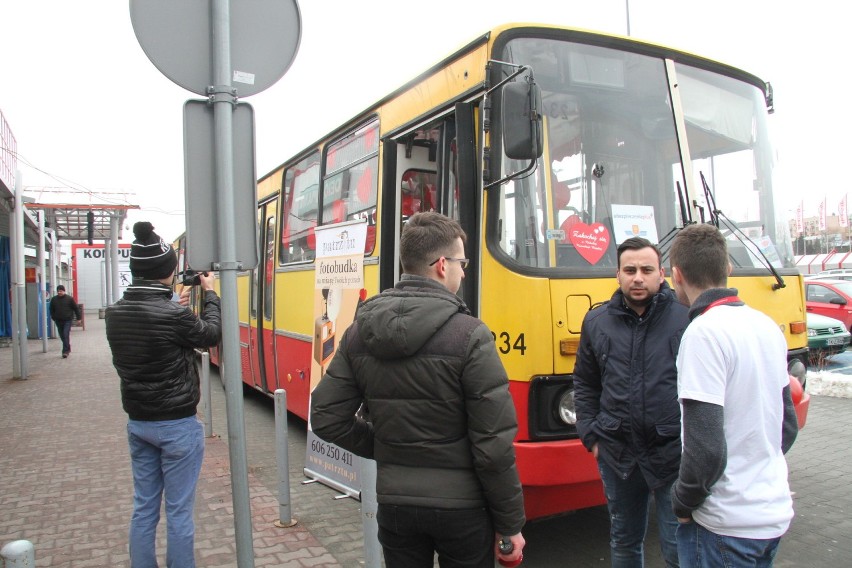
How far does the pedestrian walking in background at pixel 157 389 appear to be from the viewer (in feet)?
11.1

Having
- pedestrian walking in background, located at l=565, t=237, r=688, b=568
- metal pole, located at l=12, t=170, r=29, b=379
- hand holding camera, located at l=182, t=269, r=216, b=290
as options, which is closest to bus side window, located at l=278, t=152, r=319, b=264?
hand holding camera, located at l=182, t=269, r=216, b=290

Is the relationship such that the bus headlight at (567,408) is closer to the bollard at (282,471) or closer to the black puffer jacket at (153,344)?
the black puffer jacket at (153,344)

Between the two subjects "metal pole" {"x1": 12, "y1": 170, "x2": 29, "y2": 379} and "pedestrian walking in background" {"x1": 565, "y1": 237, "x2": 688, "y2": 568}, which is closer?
"pedestrian walking in background" {"x1": 565, "y1": 237, "x2": 688, "y2": 568}

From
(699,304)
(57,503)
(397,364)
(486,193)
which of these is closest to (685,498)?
(699,304)

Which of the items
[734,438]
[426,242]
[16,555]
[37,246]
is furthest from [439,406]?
[37,246]

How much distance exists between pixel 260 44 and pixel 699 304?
2.20 metres

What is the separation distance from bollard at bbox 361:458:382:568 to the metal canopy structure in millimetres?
19686

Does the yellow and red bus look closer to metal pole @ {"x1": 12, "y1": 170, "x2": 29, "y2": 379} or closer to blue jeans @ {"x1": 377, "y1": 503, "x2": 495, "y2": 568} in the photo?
blue jeans @ {"x1": 377, "y1": 503, "x2": 495, "y2": 568}

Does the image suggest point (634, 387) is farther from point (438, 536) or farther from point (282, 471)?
point (282, 471)

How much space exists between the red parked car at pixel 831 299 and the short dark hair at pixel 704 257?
14.1m

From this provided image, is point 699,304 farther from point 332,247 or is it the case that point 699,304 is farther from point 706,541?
point 332,247

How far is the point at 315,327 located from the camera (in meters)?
5.15

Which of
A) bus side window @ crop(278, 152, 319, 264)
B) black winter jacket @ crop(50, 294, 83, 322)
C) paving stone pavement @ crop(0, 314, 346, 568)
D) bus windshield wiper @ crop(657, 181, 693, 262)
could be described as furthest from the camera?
black winter jacket @ crop(50, 294, 83, 322)

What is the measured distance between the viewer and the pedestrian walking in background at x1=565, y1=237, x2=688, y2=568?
2812mm
